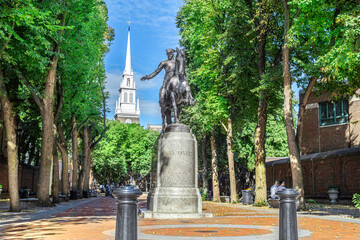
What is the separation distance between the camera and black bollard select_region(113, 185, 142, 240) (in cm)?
486

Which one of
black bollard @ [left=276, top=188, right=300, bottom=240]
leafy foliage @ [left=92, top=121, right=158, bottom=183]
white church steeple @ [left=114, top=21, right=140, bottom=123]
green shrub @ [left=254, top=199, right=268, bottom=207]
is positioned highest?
white church steeple @ [left=114, top=21, right=140, bottom=123]

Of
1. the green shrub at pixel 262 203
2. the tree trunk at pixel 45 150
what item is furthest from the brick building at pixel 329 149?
the tree trunk at pixel 45 150

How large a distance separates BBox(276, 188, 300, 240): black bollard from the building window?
83.6 ft

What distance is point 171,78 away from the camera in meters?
14.3

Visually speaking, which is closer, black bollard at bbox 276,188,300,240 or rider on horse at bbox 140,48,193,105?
black bollard at bbox 276,188,300,240

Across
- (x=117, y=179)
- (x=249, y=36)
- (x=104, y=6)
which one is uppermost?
(x=104, y=6)

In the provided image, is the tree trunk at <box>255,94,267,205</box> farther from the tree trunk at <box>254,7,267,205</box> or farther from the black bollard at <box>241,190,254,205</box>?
the black bollard at <box>241,190,254,205</box>

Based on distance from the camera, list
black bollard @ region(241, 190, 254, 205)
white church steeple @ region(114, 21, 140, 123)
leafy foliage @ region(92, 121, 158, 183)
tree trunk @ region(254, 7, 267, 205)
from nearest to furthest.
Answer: tree trunk @ region(254, 7, 267, 205) → black bollard @ region(241, 190, 254, 205) → leafy foliage @ region(92, 121, 158, 183) → white church steeple @ region(114, 21, 140, 123)

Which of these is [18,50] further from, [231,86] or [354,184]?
[354,184]

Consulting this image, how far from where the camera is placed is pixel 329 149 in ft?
101

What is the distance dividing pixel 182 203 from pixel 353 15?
7.92 m

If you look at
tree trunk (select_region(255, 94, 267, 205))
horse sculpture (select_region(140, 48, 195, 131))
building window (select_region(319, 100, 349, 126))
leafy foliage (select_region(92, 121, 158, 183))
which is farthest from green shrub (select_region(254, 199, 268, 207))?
leafy foliage (select_region(92, 121, 158, 183))

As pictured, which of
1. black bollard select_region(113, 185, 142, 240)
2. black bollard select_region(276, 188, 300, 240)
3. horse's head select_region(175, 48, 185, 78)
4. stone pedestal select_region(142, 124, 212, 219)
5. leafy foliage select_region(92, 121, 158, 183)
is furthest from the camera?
leafy foliage select_region(92, 121, 158, 183)

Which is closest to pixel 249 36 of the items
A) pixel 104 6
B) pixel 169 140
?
pixel 169 140
